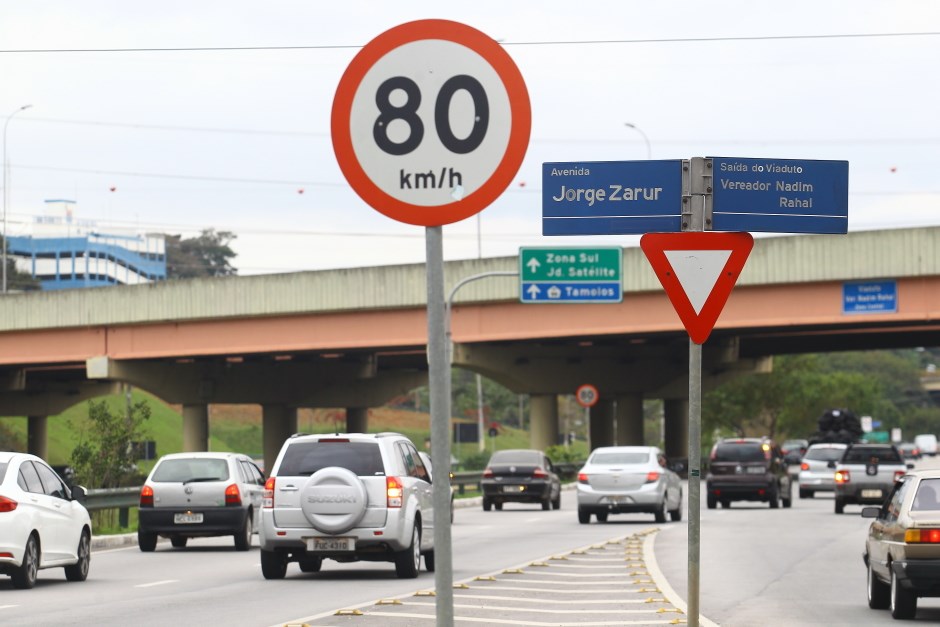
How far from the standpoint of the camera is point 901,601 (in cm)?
1595

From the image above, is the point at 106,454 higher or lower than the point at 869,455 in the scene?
higher

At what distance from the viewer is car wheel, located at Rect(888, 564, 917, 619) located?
15.8m

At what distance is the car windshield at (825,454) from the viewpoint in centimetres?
5200

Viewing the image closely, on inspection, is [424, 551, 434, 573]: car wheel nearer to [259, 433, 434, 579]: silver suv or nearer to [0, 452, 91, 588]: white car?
[259, 433, 434, 579]: silver suv

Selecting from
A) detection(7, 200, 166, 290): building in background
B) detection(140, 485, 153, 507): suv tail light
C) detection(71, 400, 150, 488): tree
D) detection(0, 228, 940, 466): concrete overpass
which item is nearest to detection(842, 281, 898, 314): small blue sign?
detection(0, 228, 940, 466): concrete overpass

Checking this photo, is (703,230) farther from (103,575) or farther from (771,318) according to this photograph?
(771,318)

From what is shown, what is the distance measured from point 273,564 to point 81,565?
2518 millimetres

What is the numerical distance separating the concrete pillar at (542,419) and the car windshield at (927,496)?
4782cm

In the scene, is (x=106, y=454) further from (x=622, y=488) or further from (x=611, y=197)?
(x=611, y=197)

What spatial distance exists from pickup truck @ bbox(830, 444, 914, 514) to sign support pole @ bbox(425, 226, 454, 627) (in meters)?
36.2

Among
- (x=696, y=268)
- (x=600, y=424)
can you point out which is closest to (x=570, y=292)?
(x=600, y=424)

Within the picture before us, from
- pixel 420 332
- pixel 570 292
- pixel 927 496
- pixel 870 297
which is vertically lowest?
pixel 927 496

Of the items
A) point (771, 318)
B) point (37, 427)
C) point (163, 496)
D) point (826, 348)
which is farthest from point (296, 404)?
→ point (163, 496)

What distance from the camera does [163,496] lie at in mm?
27484
